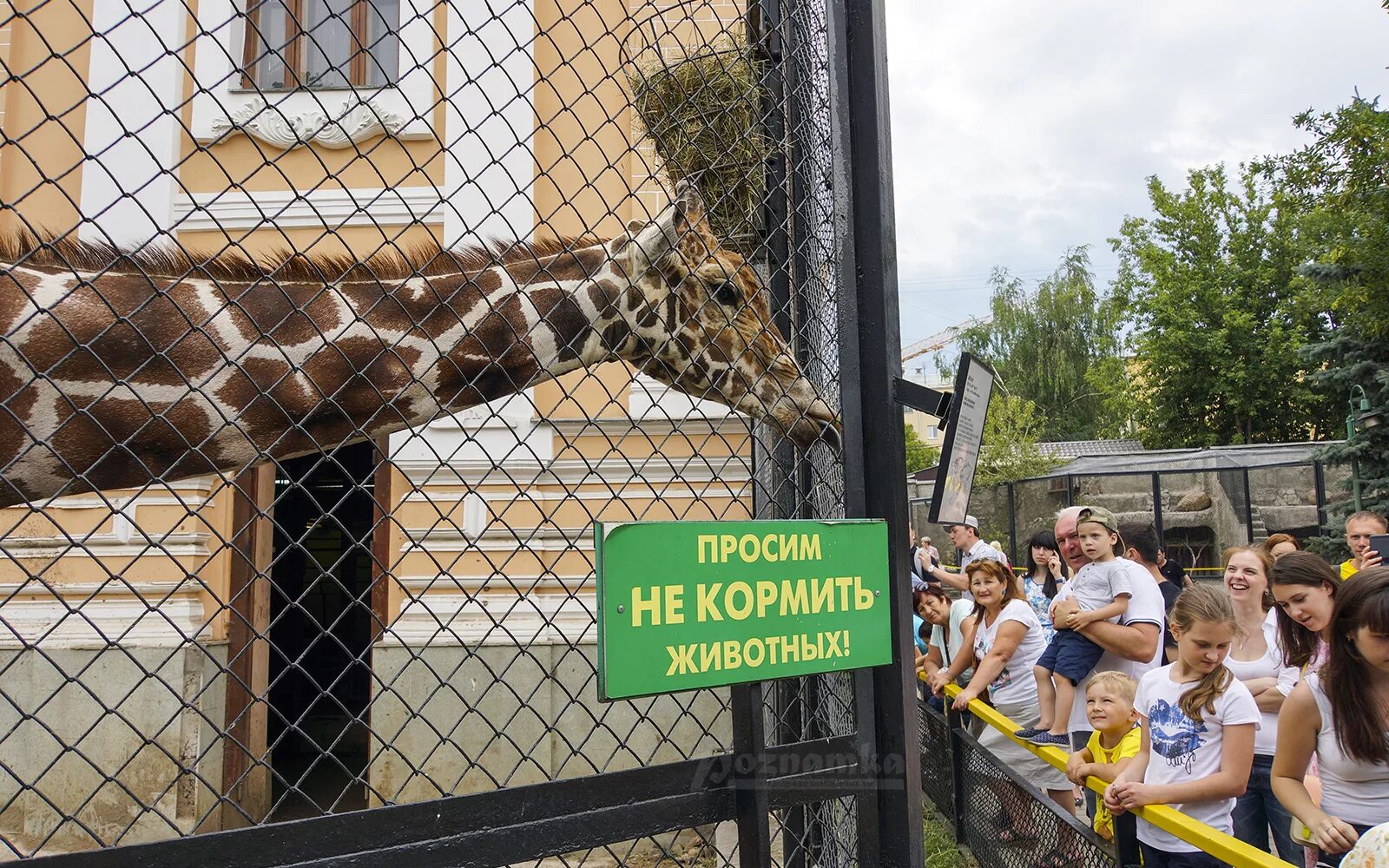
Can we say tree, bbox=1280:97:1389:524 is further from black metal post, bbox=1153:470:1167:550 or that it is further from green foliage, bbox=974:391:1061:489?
green foliage, bbox=974:391:1061:489

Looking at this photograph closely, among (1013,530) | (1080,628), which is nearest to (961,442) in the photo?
(1080,628)

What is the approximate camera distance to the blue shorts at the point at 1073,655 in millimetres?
4965

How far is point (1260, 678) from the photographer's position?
4504 millimetres

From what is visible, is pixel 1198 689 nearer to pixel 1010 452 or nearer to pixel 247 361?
pixel 247 361

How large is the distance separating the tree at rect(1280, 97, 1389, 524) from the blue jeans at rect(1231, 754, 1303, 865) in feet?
32.2

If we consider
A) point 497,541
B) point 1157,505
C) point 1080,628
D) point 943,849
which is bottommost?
point 943,849

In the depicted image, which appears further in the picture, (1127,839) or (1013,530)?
(1013,530)

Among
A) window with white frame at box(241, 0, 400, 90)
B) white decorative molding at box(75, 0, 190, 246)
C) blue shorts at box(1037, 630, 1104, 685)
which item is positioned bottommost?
blue shorts at box(1037, 630, 1104, 685)

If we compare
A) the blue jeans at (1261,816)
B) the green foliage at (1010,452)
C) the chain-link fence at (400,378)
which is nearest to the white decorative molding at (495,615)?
the chain-link fence at (400,378)

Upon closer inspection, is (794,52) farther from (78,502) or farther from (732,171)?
(78,502)

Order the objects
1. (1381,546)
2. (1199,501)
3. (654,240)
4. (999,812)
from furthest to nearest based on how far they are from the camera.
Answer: (1199,501) → (1381,546) → (999,812) → (654,240)

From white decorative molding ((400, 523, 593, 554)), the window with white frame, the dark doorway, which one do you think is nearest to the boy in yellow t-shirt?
white decorative molding ((400, 523, 593, 554))

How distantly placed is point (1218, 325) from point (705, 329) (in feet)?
115

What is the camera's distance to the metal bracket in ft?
8.65
